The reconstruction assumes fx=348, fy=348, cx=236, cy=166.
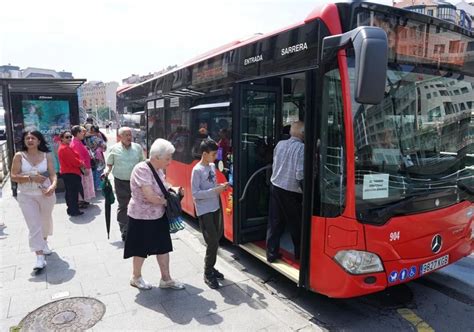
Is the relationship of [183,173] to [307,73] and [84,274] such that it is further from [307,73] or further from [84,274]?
[307,73]

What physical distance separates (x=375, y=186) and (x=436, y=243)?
1.07 m

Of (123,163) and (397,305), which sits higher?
(123,163)

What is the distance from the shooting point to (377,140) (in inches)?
119

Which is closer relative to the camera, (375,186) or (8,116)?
(375,186)

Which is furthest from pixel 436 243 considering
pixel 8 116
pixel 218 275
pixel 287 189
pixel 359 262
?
pixel 8 116

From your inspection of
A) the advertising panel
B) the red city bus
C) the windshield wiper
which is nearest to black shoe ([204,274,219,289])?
the red city bus

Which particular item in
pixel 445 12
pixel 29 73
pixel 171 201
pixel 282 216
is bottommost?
pixel 282 216

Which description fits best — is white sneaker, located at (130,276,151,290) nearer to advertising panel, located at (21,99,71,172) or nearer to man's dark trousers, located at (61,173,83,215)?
man's dark trousers, located at (61,173,83,215)

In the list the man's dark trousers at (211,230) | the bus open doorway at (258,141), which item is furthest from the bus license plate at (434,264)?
the man's dark trousers at (211,230)

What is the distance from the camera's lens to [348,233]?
298 cm

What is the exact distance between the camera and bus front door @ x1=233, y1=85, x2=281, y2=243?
4270mm

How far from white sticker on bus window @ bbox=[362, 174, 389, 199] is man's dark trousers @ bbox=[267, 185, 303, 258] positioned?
0.97 meters

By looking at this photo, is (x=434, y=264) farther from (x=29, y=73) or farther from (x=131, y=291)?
(x=29, y=73)

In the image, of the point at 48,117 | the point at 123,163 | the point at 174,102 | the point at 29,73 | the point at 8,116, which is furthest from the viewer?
→ the point at 29,73
